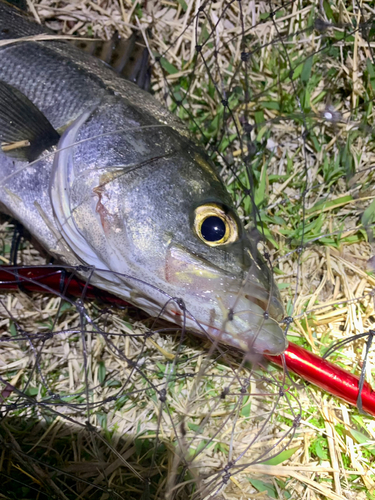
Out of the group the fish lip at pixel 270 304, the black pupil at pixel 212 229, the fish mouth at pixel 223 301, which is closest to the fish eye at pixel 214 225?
the black pupil at pixel 212 229

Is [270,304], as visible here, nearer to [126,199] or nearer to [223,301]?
[223,301]

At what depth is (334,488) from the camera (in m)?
2.02

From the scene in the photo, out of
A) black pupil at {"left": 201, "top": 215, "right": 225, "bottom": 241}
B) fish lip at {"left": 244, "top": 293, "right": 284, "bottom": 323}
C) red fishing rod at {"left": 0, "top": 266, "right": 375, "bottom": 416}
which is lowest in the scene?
red fishing rod at {"left": 0, "top": 266, "right": 375, "bottom": 416}

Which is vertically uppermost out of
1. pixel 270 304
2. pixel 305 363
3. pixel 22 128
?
pixel 22 128

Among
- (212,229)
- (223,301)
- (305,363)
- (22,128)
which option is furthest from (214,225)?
(22,128)

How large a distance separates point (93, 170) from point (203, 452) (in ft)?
4.82

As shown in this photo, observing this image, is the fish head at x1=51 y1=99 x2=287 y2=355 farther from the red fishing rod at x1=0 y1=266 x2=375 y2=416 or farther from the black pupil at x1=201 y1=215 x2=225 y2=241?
the red fishing rod at x1=0 y1=266 x2=375 y2=416

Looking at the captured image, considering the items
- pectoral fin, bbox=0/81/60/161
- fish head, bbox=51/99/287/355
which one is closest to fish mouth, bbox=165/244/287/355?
fish head, bbox=51/99/287/355

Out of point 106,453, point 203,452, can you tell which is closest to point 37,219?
point 106,453

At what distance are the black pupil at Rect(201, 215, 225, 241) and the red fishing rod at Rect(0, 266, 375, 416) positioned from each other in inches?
24.6

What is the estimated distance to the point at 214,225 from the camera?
5.61 ft

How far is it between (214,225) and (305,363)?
796 mm

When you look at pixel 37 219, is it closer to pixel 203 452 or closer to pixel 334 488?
pixel 203 452

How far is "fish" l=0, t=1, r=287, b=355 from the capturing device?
5.35ft
